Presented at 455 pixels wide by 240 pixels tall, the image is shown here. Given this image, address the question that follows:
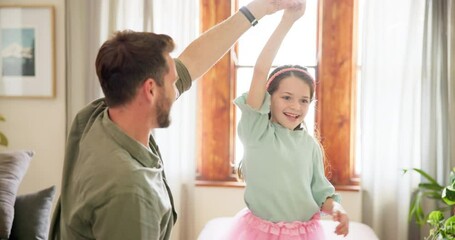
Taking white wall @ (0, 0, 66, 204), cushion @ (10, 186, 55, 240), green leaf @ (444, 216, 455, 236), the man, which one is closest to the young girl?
the man

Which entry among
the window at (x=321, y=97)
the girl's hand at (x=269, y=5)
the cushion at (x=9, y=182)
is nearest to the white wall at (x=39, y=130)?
the cushion at (x=9, y=182)

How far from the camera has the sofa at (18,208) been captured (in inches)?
101

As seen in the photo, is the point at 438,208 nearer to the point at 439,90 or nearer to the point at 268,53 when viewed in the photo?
the point at 439,90

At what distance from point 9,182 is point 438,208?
2388 mm

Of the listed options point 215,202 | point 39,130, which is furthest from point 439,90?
point 39,130

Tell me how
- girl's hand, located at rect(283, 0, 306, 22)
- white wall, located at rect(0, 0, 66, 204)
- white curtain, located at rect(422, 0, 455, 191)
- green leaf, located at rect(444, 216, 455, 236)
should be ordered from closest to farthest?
1. girl's hand, located at rect(283, 0, 306, 22)
2. green leaf, located at rect(444, 216, 455, 236)
3. white curtain, located at rect(422, 0, 455, 191)
4. white wall, located at rect(0, 0, 66, 204)

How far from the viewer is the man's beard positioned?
4.33 feet

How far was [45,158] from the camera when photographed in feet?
11.3

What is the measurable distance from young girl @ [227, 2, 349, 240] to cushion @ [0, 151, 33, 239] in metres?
1.36

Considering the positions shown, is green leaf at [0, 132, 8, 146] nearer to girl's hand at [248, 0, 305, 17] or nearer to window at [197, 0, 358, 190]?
window at [197, 0, 358, 190]

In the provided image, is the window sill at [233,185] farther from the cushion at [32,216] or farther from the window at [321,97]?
the cushion at [32,216]

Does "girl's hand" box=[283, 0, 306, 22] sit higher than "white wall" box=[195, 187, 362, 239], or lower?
higher

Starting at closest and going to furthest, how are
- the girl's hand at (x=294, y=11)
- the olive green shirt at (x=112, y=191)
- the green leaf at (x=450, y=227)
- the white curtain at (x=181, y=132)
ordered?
the olive green shirt at (x=112, y=191)
the girl's hand at (x=294, y=11)
the green leaf at (x=450, y=227)
the white curtain at (x=181, y=132)

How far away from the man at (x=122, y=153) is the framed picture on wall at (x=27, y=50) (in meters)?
2.07
